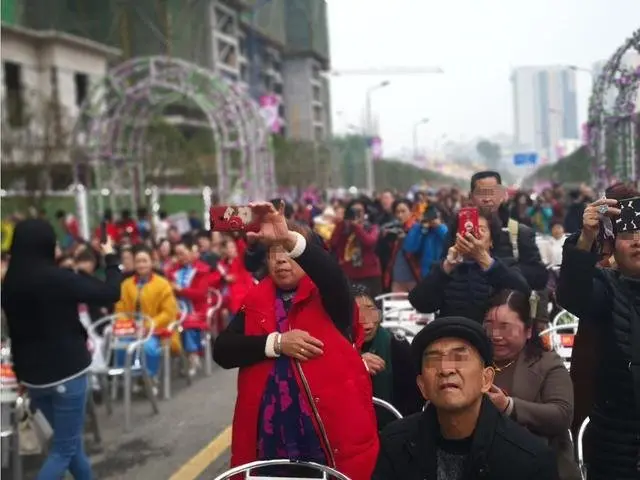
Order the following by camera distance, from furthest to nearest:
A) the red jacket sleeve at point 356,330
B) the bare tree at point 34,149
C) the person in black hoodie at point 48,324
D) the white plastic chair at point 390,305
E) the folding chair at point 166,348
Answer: the bare tree at point 34,149 → the folding chair at point 166,348 → the white plastic chair at point 390,305 → the person in black hoodie at point 48,324 → the red jacket sleeve at point 356,330

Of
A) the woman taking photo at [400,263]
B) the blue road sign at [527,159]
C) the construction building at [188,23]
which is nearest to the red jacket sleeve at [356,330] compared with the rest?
the construction building at [188,23]

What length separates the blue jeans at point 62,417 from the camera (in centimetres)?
441

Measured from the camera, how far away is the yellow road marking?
17.6 feet

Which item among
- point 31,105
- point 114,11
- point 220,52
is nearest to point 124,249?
point 114,11

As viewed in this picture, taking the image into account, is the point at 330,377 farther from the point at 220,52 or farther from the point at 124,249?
the point at 220,52

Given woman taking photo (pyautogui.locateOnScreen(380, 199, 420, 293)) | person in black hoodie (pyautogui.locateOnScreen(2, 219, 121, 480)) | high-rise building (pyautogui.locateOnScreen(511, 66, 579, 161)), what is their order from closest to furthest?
person in black hoodie (pyautogui.locateOnScreen(2, 219, 121, 480))
woman taking photo (pyautogui.locateOnScreen(380, 199, 420, 293))
high-rise building (pyautogui.locateOnScreen(511, 66, 579, 161))

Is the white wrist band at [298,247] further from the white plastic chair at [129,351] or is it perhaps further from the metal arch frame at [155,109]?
the metal arch frame at [155,109]

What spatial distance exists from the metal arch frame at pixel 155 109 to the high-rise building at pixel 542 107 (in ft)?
27.4

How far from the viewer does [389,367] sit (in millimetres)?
3680

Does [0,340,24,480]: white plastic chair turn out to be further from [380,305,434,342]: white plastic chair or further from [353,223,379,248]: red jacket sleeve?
[353,223,379,248]: red jacket sleeve

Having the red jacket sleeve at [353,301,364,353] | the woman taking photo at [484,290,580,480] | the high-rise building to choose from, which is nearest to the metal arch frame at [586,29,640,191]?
the high-rise building

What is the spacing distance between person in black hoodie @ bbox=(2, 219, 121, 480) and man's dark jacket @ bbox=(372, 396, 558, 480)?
97.5 inches

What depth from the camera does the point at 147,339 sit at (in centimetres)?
677

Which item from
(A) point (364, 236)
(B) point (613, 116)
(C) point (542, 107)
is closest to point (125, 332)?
(A) point (364, 236)
